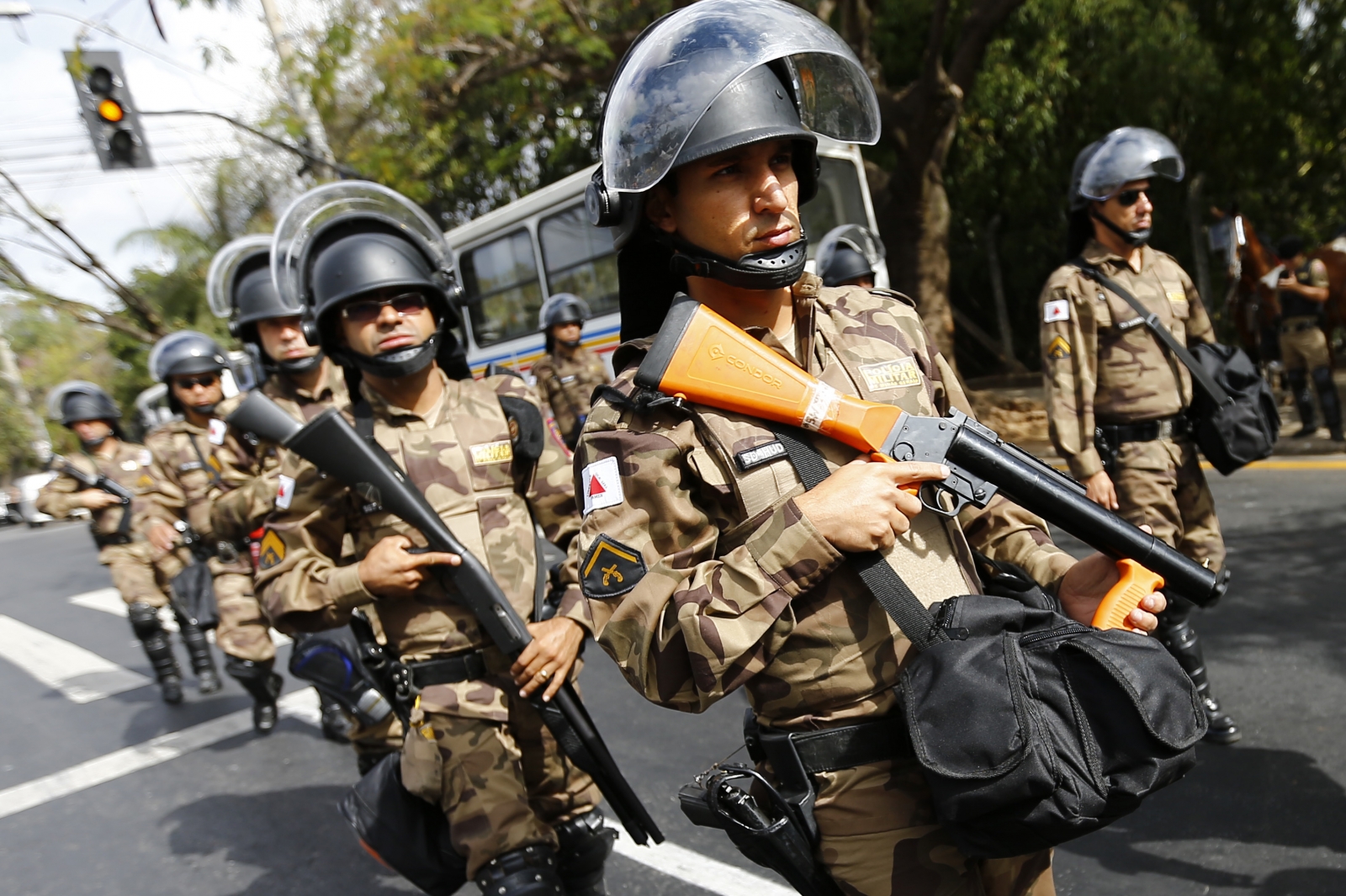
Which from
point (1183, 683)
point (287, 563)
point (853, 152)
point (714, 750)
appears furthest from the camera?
point (853, 152)

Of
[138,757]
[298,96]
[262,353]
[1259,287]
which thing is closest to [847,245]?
[262,353]

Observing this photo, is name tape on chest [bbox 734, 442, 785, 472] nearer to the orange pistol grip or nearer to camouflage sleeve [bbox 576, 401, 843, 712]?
camouflage sleeve [bbox 576, 401, 843, 712]

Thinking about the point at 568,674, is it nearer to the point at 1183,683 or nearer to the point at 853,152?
the point at 1183,683

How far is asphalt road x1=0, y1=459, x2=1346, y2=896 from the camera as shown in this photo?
2836 millimetres

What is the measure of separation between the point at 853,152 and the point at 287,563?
8.08 metres

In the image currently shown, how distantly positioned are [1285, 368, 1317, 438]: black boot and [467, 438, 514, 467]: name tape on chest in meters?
7.71

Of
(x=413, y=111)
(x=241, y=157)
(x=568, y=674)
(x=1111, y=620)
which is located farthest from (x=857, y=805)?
(x=241, y=157)

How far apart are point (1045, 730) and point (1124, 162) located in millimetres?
2931

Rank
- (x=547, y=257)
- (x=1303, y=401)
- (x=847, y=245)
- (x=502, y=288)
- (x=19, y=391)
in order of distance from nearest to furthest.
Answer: (x=847, y=245) < (x=1303, y=401) < (x=547, y=257) < (x=502, y=288) < (x=19, y=391)

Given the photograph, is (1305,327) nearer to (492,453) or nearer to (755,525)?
(492,453)

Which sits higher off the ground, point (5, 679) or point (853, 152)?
point (853, 152)

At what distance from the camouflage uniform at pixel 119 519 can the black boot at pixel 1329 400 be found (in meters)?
8.73

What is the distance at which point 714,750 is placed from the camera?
4031 mm

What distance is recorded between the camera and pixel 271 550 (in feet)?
8.76
